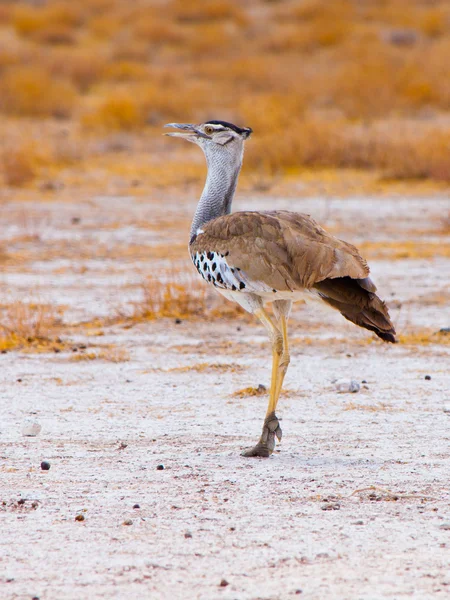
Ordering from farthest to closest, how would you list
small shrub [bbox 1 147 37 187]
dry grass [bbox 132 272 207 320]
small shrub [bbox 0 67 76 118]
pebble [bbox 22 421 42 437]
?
small shrub [bbox 0 67 76 118], small shrub [bbox 1 147 37 187], dry grass [bbox 132 272 207 320], pebble [bbox 22 421 42 437]

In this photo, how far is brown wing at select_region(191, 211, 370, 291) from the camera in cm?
445

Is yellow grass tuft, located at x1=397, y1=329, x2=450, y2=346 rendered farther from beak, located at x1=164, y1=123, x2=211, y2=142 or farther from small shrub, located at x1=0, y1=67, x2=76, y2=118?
small shrub, located at x1=0, y1=67, x2=76, y2=118

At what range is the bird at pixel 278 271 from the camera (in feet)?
14.5

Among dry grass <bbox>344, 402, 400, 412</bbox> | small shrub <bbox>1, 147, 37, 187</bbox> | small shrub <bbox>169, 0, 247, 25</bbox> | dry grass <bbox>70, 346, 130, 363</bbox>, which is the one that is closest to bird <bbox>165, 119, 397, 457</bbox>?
dry grass <bbox>344, 402, 400, 412</bbox>

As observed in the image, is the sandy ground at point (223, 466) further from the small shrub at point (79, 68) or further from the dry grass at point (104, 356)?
the small shrub at point (79, 68)

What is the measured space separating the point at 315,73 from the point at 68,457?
20.6 meters

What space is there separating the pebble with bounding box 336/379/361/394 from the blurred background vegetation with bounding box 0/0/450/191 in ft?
26.9

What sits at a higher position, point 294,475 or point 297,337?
point 294,475

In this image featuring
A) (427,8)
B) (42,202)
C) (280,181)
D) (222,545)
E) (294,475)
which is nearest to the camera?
(222,545)

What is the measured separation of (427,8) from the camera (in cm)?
3478

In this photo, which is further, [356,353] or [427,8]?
[427,8]

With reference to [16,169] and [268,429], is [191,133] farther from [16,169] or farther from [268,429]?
[16,169]

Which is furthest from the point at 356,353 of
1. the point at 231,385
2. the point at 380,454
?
the point at 380,454

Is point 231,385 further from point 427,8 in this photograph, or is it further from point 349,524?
point 427,8
